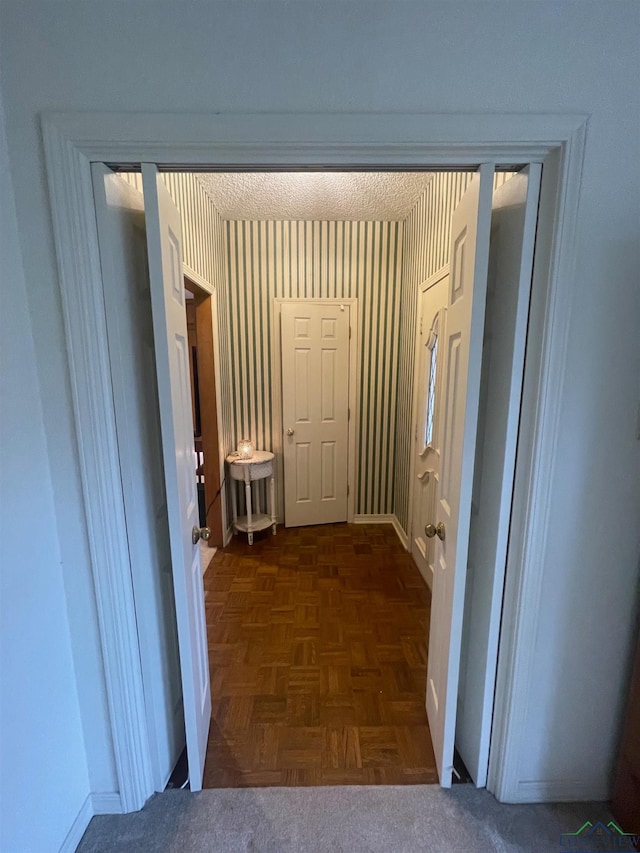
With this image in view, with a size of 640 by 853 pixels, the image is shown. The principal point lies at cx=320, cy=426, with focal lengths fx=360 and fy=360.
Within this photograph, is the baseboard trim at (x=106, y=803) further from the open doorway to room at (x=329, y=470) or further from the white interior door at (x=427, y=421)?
the white interior door at (x=427, y=421)

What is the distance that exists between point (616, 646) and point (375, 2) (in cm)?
200

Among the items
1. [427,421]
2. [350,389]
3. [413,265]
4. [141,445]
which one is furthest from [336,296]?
[141,445]

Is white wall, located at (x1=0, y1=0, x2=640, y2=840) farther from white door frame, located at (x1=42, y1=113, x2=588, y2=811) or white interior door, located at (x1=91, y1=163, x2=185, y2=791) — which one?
white interior door, located at (x1=91, y1=163, x2=185, y2=791)

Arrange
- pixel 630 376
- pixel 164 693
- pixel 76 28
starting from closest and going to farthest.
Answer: pixel 76 28 < pixel 630 376 < pixel 164 693

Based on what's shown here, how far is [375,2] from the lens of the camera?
917mm

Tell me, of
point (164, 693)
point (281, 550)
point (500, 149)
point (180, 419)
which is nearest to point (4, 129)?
point (180, 419)

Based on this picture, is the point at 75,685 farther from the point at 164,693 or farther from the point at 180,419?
the point at 180,419

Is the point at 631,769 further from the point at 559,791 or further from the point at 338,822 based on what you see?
the point at 338,822

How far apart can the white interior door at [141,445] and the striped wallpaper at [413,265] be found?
70.3 inches

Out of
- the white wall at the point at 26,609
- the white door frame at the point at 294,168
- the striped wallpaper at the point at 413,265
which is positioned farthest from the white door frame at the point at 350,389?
the white wall at the point at 26,609

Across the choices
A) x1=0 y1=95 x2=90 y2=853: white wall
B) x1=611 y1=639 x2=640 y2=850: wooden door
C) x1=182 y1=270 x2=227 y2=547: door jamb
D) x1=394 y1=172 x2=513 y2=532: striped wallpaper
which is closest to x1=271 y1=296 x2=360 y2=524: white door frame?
x1=394 y1=172 x2=513 y2=532: striped wallpaper

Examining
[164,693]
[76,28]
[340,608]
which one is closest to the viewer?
[76,28]

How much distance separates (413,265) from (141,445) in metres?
2.60

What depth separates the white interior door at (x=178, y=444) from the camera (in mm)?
1021
